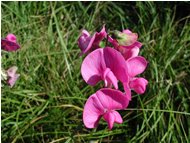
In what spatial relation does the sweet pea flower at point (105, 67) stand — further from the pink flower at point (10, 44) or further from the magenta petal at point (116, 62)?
the pink flower at point (10, 44)

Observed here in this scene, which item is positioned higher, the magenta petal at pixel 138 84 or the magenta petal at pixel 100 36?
the magenta petal at pixel 100 36

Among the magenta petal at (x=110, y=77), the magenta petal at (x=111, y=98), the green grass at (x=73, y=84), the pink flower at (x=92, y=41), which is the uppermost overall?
the pink flower at (x=92, y=41)

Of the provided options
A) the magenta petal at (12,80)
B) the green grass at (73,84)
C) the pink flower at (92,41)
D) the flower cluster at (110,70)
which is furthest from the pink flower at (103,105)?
the magenta petal at (12,80)

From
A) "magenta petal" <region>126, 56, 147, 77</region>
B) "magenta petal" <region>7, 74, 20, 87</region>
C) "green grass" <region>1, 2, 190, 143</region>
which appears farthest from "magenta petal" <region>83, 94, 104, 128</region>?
"magenta petal" <region>7, 74, 20, 87</region>

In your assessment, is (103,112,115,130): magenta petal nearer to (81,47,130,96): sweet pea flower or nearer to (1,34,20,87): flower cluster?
(81,47,130,96): sweet pea flower

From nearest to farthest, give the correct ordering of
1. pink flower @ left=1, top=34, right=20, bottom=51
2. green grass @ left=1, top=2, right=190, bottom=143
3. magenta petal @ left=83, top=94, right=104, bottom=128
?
magenta petal @ left=83, top=94, right=104, bottom=128 < pink flower @ left=1, top=34, right=20, bottom=51 < green grass @ left=1, top=2, right=190, bottom=143

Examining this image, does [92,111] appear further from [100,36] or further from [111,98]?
[100,36]

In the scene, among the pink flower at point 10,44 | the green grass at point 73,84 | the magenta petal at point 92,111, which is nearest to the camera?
the magenta petal at point 92,111
